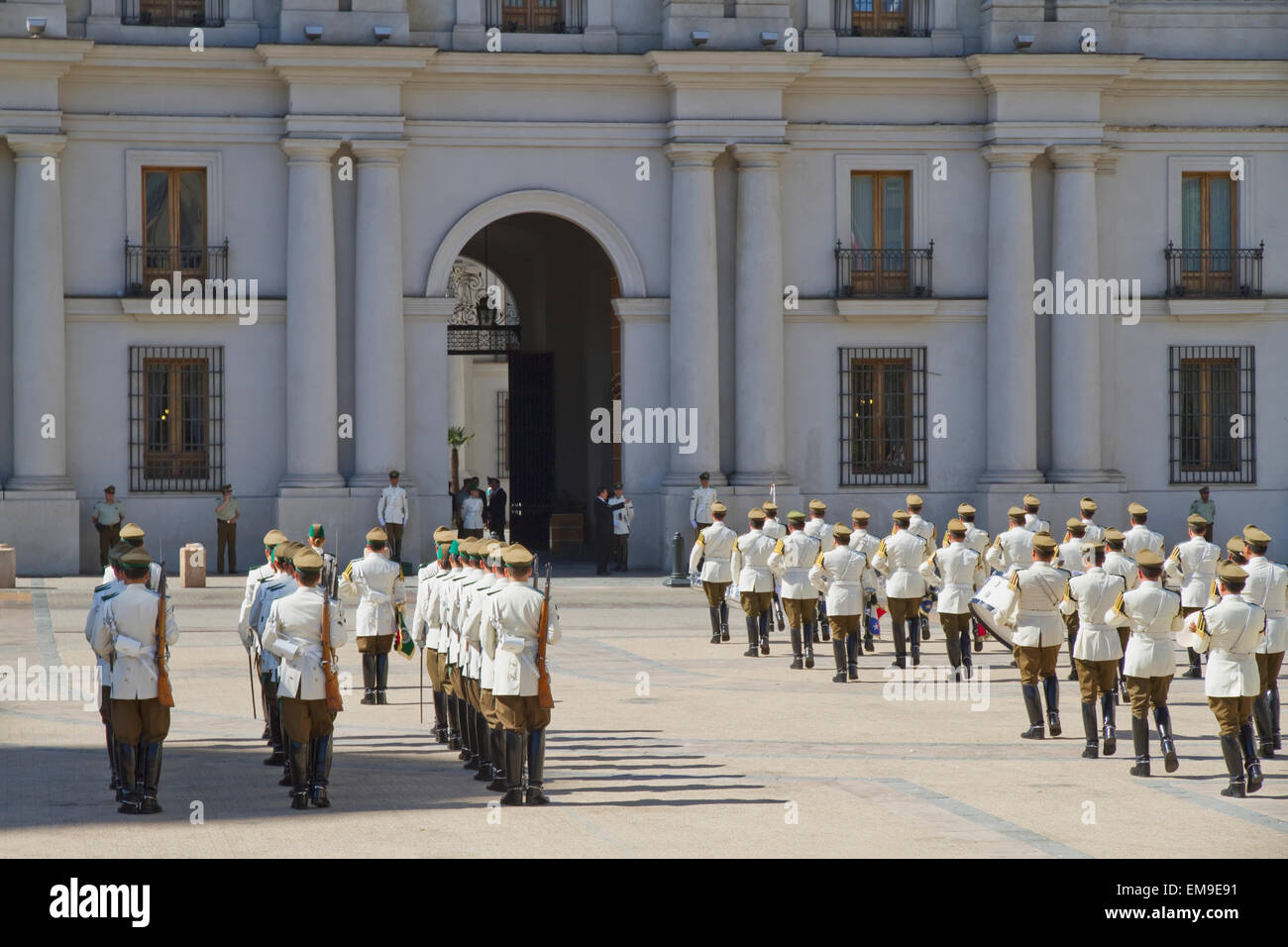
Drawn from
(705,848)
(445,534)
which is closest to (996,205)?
(445,534)

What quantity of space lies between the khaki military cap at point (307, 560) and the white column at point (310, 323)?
16574 mm

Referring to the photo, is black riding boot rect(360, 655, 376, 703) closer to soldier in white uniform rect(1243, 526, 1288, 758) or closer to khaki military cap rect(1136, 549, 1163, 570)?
khaki military cap rect(1136, 549, 1163, 570)

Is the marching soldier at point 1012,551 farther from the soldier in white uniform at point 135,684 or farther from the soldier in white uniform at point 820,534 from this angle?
the soldier in white uniform at point 135,684

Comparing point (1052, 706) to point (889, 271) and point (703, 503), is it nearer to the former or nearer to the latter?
point (703, 503)

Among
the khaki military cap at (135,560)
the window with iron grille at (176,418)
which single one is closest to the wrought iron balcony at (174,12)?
the window with iron grille at (176,418)

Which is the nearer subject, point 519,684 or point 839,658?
point 519,684

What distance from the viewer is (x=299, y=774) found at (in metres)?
11.8

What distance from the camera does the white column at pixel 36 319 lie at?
1105 inches

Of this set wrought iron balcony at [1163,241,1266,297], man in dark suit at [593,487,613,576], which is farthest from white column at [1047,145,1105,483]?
man in dark suit at [593,487,613,576]

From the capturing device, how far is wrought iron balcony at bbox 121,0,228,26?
2892 cm

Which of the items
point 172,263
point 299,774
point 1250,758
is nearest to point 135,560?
point 299,774

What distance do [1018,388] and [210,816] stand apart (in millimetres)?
21680

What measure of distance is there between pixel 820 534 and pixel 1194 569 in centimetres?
471

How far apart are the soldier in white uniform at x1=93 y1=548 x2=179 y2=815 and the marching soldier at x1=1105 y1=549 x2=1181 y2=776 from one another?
6926 millimetres
